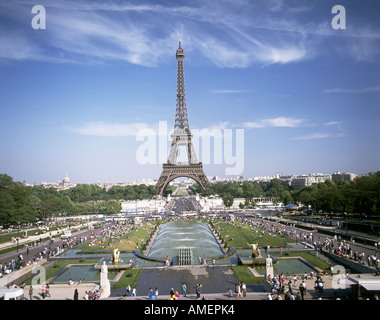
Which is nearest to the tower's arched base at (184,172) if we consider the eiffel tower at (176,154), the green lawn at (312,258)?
the eiffel tower at (176,154)

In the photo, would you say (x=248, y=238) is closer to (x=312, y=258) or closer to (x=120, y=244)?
(x=312, y=258)

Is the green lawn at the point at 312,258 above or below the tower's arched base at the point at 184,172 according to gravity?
below

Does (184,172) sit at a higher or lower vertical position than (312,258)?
higher

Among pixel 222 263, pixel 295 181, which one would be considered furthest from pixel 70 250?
pixel 295 181

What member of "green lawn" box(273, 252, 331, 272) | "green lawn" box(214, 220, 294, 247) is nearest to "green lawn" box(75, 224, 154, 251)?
"green lawn" box(214, 220, 294, 247)

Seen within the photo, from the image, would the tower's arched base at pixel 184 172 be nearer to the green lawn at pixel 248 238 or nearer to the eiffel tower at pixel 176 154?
the eiffel tower at pixel 176 154

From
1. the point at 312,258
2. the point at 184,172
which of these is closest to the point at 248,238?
the point at 312,258

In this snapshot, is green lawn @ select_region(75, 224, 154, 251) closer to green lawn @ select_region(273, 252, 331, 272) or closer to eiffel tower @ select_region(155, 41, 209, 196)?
green lawn @ select_region(273, 252, 331, 272)
